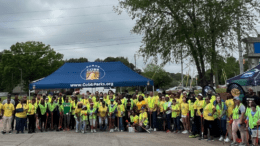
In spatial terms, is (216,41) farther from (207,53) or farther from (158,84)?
(158,84)

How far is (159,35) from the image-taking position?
758 inches

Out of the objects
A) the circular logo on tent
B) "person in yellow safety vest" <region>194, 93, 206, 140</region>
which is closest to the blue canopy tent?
the circular logo on tent

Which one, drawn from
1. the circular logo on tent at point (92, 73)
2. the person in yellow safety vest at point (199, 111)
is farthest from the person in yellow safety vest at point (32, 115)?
the person in yellow safety vest at point (199, 111)

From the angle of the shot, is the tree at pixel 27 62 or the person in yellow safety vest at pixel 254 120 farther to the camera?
the tree at pixel 27 62

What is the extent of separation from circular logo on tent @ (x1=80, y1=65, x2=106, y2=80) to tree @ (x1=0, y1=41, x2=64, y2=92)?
40.4 m


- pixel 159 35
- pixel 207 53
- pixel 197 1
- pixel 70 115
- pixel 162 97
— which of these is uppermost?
pixel 197 1

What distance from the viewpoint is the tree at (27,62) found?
56781 millimetres

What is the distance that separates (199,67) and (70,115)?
9668 mm

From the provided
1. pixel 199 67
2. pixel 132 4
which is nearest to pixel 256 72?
pixel 199 67

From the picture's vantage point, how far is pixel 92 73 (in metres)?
19.3

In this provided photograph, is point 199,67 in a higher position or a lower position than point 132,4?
lower

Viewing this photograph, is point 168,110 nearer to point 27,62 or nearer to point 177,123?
point 177,123

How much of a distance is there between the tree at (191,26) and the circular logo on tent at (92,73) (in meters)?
3.25

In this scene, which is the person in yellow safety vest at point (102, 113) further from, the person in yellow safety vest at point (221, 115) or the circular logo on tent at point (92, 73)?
the person in yellow safety vest at point (221, 115)
